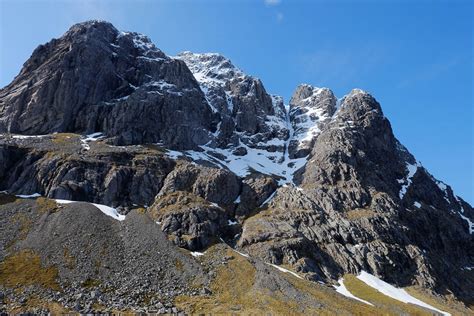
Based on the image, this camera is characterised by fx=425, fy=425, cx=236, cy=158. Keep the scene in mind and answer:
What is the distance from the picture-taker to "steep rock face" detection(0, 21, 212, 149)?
167 m

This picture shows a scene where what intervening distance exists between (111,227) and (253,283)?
38.9 meters

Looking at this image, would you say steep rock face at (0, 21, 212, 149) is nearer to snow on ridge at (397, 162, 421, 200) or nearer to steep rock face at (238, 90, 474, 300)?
steep rock face at (238, 90, 474, 300)

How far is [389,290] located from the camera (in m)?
110

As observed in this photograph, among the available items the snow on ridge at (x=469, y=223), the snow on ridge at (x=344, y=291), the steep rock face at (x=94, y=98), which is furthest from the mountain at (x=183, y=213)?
the snow on ridge at (x=469, y=223)

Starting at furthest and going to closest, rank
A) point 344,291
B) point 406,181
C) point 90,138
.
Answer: point 406,181
point 90,138
point 344,291

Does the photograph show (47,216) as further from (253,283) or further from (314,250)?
(314,250)

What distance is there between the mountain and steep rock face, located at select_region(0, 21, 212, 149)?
0.61m

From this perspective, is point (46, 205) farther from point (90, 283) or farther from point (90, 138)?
point (90, 138)

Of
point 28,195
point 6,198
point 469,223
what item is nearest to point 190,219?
point 28,195

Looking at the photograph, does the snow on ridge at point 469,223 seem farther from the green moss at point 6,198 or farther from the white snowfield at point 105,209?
the green moss at point 6,198

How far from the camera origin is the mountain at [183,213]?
89.2m

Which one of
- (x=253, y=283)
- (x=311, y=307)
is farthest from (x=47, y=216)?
(x=311, y=307)

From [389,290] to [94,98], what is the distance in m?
135

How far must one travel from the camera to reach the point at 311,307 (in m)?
84.6
